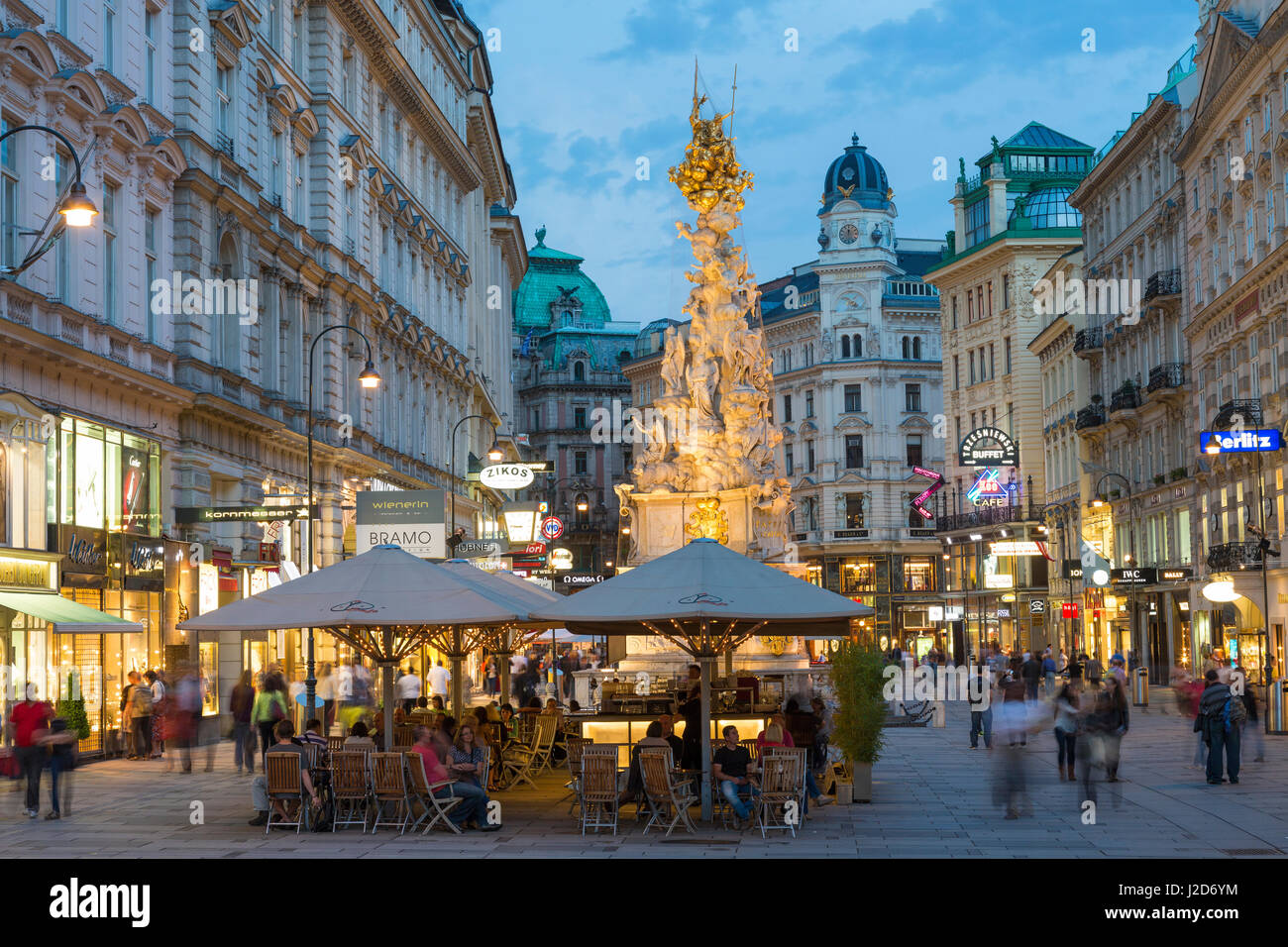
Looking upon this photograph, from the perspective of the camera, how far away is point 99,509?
31578 millimetres

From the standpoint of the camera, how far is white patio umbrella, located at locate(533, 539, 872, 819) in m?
18.8

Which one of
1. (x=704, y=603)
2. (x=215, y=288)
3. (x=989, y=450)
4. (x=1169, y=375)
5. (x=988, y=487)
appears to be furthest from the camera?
(x=988, y=487)

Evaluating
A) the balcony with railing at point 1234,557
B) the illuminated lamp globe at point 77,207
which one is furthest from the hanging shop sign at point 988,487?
the illuminated lamp globe at point 77,207

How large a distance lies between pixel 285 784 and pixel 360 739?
221 centimetres

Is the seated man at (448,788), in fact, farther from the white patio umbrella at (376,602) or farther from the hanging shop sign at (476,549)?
the hanging shop sign at (476,549)

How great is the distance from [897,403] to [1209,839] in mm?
91225

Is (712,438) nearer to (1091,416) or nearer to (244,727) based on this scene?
(244,727)

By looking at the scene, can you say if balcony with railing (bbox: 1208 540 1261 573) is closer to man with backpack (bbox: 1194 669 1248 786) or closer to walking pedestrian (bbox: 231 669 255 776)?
man with backpack (bbox: 1194 669 1248 786)

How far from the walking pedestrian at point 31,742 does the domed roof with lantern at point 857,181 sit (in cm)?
9028

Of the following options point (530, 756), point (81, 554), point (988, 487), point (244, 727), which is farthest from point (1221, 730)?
point (988, 487)

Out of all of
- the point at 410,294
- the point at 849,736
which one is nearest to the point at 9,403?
the point at 849,736

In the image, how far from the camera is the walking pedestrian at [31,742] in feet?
68.3

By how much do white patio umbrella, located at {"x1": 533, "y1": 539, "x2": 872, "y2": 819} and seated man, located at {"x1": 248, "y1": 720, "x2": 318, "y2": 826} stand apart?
312 cm

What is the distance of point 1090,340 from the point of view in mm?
71625
